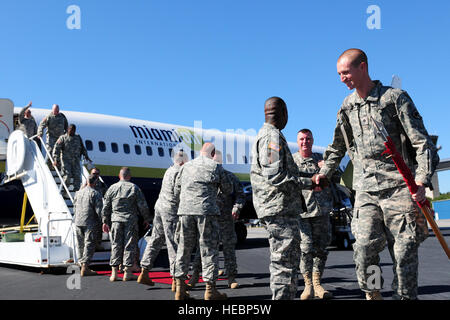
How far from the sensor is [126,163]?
14.0 metres

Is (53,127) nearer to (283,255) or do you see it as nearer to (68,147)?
(68,147)

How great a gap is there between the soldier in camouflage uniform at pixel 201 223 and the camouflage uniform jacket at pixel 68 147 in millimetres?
5513

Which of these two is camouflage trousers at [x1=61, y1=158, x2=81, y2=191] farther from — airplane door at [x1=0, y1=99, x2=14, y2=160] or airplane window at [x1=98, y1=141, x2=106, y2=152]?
airplane window at [x1=98, y1=141, x2=106, y2=152]

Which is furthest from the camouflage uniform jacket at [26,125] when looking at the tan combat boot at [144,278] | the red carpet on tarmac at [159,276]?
the tan combat boot at [144,278]

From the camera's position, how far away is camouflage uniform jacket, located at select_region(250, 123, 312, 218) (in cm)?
396

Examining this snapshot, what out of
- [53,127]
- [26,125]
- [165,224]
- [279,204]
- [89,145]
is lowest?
[165,224]

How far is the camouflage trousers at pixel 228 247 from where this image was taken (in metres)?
6.95

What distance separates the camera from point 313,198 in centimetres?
577

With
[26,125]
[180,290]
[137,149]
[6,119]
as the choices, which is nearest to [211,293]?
[180,290]

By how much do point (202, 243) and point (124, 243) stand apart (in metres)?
2.65

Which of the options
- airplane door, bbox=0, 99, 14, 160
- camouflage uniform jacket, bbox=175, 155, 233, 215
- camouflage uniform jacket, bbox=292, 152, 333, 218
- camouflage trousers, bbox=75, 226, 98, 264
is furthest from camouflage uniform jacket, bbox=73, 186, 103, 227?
camouflage uniform jacket, bbox=292, 152, 333, 218
